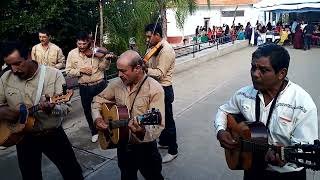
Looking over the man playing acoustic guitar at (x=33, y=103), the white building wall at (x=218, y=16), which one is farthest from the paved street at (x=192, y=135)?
the white building wall at (x=218, y=16)

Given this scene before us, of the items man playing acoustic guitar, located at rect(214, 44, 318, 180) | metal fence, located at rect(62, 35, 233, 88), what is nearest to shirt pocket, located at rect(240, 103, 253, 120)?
man playing acoustic guitar, located at rect(214, 44, 318, 180)

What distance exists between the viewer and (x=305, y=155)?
2.24 m

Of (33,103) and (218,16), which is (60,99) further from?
(218,16)

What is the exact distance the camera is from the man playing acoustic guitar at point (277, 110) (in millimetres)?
2383

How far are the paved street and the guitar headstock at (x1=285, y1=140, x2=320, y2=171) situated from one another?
2.28 m

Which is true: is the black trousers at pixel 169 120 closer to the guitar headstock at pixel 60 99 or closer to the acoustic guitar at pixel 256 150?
the guitar headstock at pixel 60 99

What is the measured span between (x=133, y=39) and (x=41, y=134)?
737 cm

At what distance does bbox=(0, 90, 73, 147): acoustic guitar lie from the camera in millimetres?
3258

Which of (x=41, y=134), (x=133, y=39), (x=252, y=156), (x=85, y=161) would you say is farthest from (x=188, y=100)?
(x=252, y=156)

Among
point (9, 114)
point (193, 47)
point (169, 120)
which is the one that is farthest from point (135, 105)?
point (193, 47)

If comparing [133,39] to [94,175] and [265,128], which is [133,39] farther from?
[265,128]

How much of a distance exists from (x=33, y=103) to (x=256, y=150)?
6.95 ft

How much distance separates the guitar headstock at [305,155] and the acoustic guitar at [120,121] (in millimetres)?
1110

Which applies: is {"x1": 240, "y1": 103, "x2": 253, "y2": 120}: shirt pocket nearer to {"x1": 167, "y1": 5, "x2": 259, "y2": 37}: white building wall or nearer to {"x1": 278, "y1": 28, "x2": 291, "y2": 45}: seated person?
{"x1": 278, "y1": 28, "x2": 291, "y2": 45}: seated person
